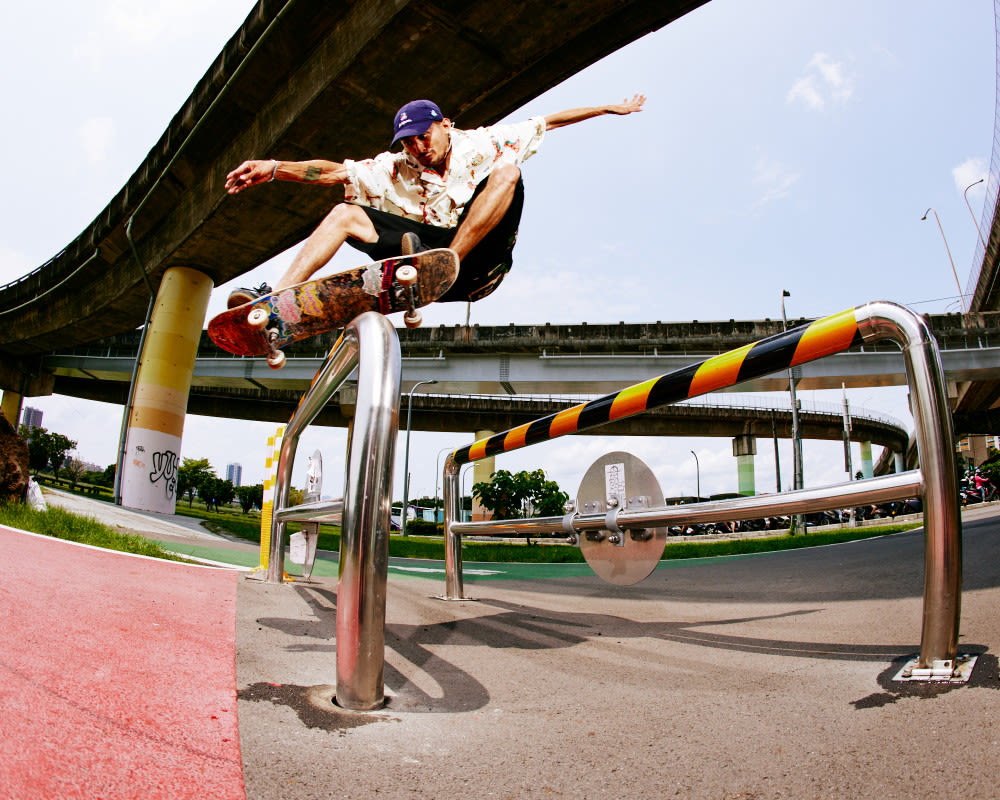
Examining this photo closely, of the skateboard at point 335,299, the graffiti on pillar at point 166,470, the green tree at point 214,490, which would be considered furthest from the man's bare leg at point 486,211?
the green tree at point 214,490

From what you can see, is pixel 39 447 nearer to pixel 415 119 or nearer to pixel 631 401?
pixel 415 119

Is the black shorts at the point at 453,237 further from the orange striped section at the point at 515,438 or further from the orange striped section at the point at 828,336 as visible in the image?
the orange striped section at the point at 828,336

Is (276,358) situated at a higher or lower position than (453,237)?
lower

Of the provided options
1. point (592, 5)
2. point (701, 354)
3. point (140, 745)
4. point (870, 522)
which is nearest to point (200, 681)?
point (140, 745)

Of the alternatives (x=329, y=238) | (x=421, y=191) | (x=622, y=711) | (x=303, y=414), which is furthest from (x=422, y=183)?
(x=622, y=711)

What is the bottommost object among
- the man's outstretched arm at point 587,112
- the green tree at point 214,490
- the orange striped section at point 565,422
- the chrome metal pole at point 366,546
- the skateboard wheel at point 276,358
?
the green tree at point 214,490

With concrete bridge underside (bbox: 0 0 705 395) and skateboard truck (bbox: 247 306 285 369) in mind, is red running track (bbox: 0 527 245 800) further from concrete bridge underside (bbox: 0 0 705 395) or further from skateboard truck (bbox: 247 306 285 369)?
concrete bridge underside (bbox: 0 0 705 395)

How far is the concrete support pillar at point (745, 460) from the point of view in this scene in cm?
4138

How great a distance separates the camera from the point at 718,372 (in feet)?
6.69

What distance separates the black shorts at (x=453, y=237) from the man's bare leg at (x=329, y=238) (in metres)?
0.04

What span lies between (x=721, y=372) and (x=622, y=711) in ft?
3.78

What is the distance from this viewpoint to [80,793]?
0.86 meters

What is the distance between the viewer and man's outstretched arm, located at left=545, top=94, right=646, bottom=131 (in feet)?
10.9

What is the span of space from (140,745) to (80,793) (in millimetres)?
204
